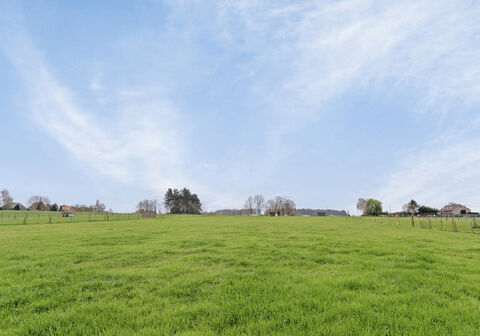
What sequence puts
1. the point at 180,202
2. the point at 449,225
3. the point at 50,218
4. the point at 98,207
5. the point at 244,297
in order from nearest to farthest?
1. the point at 244,297
2. the point at 449,225
3. the point at 50,218
4. the point at 180,202
5. the point at 98,207

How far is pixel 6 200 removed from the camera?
11569 cm

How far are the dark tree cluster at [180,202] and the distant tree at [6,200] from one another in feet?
247

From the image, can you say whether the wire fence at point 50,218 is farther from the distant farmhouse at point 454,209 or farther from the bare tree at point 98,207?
the distant farmhouse at point 454,209

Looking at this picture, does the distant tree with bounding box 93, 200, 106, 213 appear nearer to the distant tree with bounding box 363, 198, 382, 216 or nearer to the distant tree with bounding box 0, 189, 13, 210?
the distant tree with bounding box 0, 189, 13, 210

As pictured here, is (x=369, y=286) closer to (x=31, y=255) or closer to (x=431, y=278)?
(x=431, y=278)

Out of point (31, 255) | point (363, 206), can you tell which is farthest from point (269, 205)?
point (31, 255)

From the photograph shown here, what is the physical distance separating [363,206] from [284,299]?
174 metres

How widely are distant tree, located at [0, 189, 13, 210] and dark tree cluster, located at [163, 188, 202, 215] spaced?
75.2 m

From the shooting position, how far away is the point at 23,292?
594cm

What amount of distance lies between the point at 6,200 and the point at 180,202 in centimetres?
8604

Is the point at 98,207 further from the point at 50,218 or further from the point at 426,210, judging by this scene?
the point at 426,210

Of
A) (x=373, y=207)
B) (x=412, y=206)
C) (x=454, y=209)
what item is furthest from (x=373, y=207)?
(x=454, y=209)

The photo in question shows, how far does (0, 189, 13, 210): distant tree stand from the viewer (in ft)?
374

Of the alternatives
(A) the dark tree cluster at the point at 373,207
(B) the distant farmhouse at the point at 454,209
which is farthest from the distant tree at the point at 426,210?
(A) the dark tree cluster at the point at 373,207
